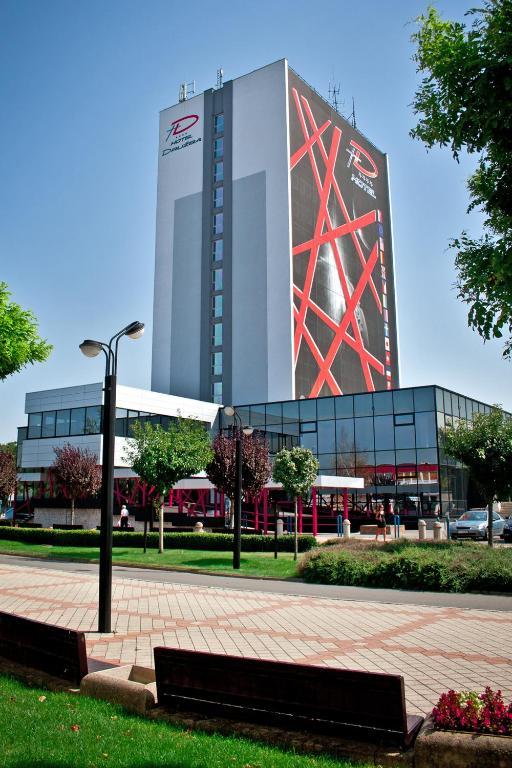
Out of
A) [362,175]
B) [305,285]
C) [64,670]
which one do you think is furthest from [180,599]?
[362,175]

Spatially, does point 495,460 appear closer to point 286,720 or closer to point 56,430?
point 286,720

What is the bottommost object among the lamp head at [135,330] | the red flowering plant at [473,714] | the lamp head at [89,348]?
the red flowering plant at [473,714]

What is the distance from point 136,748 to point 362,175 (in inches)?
3264

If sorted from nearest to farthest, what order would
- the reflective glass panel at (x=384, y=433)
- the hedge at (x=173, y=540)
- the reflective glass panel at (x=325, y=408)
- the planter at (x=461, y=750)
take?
the planter at (x=461, y=750) < the hedge at (x=173, y=540) < the reflective glass panel at (x=384, y=433) < the reflective glass panel at (x=325, y=408)

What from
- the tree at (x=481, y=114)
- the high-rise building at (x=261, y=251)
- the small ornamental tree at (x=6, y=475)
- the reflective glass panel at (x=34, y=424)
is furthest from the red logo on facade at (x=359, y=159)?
the tree at (x=481, y=114)

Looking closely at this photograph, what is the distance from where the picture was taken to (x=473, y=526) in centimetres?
3136

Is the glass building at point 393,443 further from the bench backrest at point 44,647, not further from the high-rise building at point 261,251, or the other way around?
the bench backrest at point 44,647

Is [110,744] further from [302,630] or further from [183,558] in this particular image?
[183,558]

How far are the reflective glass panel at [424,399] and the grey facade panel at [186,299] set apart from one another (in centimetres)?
2918

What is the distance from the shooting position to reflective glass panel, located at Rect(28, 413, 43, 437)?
4894cm

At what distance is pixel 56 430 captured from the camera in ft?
156

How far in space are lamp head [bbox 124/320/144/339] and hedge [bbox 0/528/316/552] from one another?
608 inches

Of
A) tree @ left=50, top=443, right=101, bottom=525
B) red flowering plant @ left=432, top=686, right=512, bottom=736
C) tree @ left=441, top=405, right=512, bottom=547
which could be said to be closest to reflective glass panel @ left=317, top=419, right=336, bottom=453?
tree @ left=50, top=443, right=101, bottom=525

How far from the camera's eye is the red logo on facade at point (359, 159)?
79.8 meters
